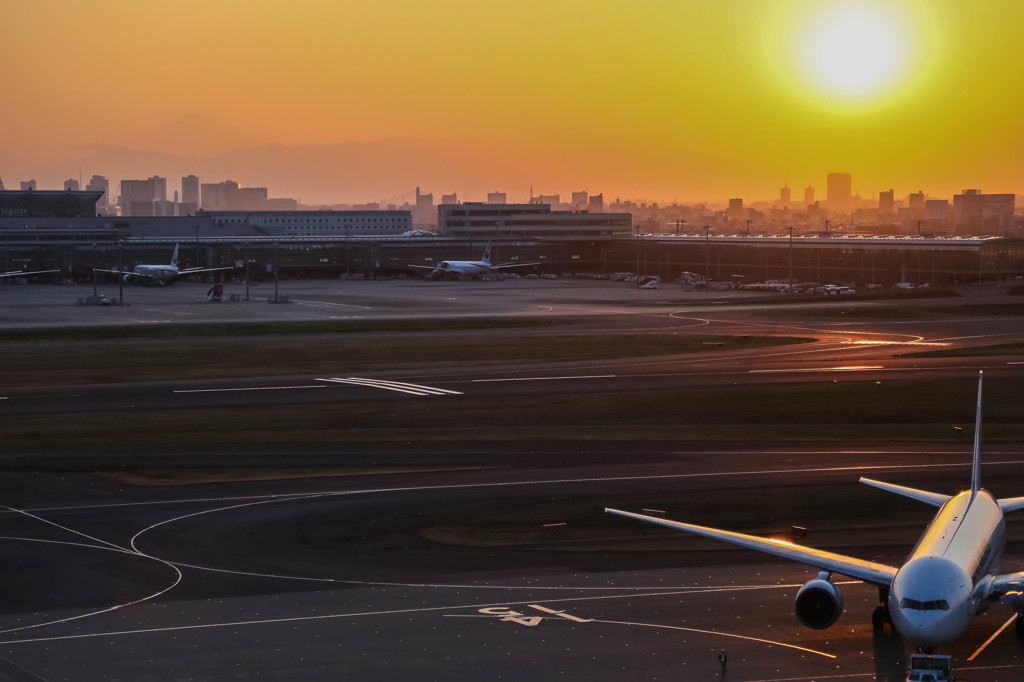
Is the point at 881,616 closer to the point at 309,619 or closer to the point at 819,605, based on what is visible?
the point at 819,605

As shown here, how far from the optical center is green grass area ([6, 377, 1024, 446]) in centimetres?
6038

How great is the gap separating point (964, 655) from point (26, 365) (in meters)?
80.1

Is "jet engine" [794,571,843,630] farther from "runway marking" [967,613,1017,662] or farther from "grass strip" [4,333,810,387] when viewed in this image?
"grass strip" [4,333,810,387]

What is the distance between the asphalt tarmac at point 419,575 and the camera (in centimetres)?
2859

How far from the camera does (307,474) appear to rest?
51188mm

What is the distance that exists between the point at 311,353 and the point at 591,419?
40428mm

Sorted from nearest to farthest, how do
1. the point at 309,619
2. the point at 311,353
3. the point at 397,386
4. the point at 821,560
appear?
1. the point at 821,560
2. the point at 309,619
3. the point at 397,386
4. the point at 311,353

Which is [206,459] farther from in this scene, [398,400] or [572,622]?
[572,622]

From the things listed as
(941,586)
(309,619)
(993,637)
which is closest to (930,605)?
(941,586)

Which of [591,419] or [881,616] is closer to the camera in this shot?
[881,616]

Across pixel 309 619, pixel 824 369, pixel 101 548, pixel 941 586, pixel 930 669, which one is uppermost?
pixel 941 586

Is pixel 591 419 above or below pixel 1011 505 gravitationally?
below

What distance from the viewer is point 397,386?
7875 centimetres

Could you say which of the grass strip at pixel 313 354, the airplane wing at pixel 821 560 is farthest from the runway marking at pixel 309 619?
the grass strip at pixel 313 354
